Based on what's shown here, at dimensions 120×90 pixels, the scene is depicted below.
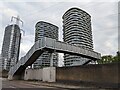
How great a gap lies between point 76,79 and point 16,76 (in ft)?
81.6

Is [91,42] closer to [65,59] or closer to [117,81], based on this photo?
[65,59]

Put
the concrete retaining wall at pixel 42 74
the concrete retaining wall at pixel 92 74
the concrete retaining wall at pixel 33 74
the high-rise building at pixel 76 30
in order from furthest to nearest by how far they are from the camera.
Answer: the high-rise building at pixel 76 30
the concrete retaining wall at pixel 33 74
the concrete retaining wall at pixel 42 74
the concrete retaining wall at pixel 92 74

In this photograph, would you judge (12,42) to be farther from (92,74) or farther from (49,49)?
(92,74)

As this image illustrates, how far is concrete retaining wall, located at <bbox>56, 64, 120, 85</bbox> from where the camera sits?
679 inches

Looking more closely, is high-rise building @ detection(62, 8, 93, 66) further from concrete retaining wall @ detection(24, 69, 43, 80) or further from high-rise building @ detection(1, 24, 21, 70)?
concrete retaining wall @ detection(24, 69, 43, 80)

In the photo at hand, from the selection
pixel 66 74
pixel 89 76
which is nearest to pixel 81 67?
pixel 89 76

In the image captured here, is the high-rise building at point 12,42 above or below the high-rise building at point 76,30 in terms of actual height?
below

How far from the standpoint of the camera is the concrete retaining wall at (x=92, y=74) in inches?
679

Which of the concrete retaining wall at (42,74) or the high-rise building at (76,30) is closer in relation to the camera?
the concrete retaining wall at (42,74)

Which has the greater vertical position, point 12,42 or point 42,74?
point 12,42

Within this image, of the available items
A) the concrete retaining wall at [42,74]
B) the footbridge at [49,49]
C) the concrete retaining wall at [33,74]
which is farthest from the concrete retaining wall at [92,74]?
the concrete retaining wall at [33,74]

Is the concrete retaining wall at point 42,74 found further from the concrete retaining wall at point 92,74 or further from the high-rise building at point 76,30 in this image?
the high-rise building at point 76,30

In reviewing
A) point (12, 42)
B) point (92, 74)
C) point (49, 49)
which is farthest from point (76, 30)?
point (92, 74)

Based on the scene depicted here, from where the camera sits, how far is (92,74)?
20.8 meters
